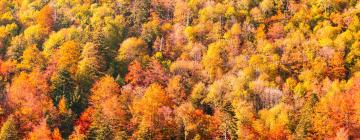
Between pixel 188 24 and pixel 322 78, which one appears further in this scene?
pixel 188 24

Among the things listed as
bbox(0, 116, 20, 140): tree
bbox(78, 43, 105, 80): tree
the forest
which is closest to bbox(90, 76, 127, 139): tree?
the forest

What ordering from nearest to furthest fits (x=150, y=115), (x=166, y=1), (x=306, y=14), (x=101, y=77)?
(x=150, y=115)
(x=101, y=77)
(x=306, y=14)
(x=166, y=1)

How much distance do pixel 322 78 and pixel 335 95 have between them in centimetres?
1462

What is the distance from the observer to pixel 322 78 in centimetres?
12275

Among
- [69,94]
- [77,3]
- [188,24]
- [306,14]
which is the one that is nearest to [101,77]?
[69,94]

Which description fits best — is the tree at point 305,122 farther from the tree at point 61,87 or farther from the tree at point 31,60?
the tree at point 31,60

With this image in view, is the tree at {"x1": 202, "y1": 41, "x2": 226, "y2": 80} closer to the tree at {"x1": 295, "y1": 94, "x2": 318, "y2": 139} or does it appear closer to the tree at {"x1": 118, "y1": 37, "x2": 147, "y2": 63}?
the tree at {"x1": 118, "y1": 37, "x2": 147, "y2": 63}

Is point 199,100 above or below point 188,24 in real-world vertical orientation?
below

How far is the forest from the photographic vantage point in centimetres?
10256

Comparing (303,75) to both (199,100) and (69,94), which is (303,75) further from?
(69,94)

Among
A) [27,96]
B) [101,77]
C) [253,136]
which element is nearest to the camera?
[253,136]

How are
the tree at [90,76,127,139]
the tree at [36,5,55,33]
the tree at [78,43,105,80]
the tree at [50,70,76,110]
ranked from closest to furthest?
the tree at [90,76,127,139] < the tree at [50,70,76,110] < the tree at [78,43,105,80] < the tree at [36,5,55,33]

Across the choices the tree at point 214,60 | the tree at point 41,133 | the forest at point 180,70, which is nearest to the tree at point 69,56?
the forest at point 180,70

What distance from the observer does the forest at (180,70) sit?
336ft
